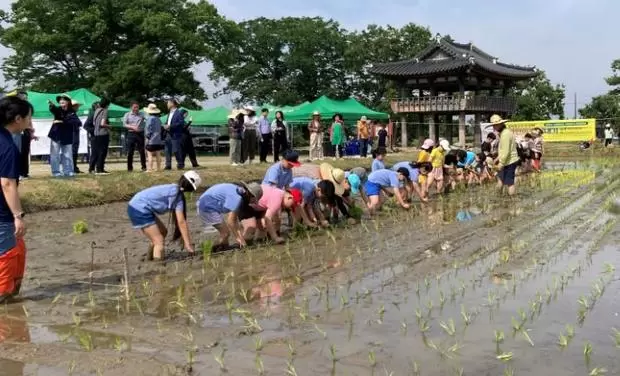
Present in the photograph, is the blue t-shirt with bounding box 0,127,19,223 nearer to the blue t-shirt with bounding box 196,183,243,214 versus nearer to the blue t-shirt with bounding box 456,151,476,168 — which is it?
the blue t-shirt with bounding box 196,183,243,214

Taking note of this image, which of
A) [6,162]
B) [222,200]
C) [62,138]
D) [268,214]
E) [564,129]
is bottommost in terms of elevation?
[268,214]

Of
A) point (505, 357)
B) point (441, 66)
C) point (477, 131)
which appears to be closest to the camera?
point (505, 357)

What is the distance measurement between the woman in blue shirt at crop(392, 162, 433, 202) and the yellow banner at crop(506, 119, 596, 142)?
61.1ft

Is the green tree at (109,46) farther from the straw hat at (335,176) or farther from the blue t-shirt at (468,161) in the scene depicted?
the straw hat at (335,176)

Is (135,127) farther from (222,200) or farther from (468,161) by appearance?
(468,161)

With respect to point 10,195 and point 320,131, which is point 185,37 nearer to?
point 320,131

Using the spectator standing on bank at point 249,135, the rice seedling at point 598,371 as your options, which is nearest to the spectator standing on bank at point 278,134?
the spectator standing on bank at point 249,135

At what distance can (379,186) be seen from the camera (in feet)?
30.6

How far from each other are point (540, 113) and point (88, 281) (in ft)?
131

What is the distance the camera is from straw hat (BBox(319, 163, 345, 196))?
324 inches

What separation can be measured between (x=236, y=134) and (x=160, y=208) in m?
7.89

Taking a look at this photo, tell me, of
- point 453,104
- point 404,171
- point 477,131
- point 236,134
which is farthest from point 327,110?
point 404,171

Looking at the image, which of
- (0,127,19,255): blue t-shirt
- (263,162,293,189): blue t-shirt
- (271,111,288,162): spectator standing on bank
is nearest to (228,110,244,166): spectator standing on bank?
(271,111,288,162): spectator standing on bank

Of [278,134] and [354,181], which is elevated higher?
[278,134]
